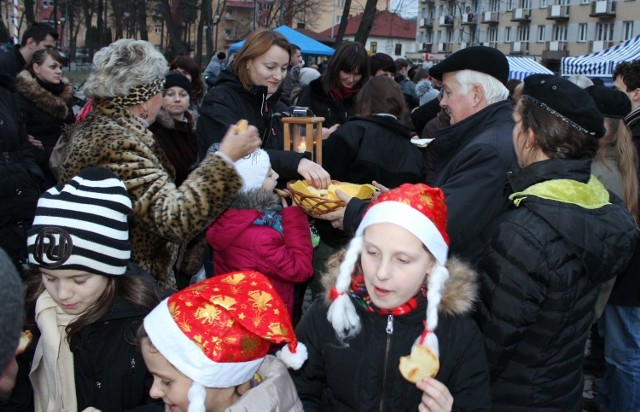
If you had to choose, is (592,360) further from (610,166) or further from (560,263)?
(560,263)

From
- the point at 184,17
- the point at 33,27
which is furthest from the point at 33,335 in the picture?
the point at 184,17

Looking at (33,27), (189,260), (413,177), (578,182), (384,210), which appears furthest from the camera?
(33,27)

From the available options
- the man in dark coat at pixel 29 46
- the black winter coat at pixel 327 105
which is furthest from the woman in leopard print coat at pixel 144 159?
the man in dark coat at pixel 29 46

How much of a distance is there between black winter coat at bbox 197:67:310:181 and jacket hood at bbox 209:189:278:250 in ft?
0.59

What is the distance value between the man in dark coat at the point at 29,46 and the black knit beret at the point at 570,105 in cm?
646

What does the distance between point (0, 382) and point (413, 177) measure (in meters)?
2.76

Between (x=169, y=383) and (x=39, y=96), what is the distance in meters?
5.38

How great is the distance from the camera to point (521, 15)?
2387 inches

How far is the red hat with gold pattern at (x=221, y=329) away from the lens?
6.72 ft

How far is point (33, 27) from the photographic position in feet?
24.8

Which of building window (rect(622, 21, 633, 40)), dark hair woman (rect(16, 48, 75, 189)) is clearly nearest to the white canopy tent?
dark hair woman (rect(16, 48, 75, 189))

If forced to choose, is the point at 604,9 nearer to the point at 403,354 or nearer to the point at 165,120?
the point at 165,120

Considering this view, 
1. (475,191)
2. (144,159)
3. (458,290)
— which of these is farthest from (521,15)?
(458,290)

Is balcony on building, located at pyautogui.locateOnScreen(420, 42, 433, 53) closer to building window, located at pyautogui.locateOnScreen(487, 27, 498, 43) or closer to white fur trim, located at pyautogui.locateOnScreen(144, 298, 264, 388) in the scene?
building window, located at pyautogui.locateOnScreen(487, 27, 498, 43)
